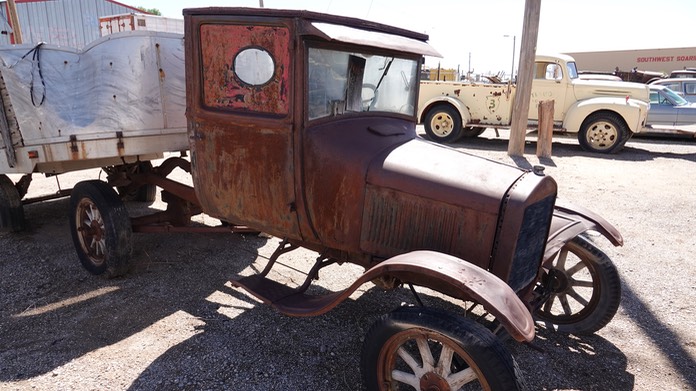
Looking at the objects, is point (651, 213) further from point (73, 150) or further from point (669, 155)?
point (73, 150)

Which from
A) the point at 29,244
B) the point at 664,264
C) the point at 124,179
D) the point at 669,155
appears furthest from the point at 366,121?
the point at 669,155

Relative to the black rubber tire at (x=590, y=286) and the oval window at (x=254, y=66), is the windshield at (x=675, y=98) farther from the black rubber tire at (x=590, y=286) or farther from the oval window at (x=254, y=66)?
the oval window at (x=254, y=66)

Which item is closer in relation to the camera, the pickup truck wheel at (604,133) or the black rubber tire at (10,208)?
the black rubber tire at (10,208)

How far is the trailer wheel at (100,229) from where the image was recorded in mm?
3857

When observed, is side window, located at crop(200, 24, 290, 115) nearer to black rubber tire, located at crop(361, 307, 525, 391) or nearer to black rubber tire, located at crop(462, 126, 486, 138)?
black rubber tire, located at crop(361, 307, 525, 391)

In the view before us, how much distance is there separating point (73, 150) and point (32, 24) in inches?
587

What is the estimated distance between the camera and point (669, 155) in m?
10.9

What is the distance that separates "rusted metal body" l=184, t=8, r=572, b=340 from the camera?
2.50 metres

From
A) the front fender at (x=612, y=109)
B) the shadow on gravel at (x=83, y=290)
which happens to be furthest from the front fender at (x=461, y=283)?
the front fender at (x=612, y=109)

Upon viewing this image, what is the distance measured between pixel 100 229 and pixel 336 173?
2.42m

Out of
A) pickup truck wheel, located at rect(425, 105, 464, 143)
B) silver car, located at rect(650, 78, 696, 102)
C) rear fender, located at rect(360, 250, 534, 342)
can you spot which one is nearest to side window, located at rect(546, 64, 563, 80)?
pickup truck wheel, located at rect(425, 105, 464, 143)

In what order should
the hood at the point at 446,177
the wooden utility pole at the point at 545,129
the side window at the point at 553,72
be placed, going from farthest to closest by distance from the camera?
the side window at the point at 553,72, the wooden utility pole at the point at 545,129, the hood at the point at 446,177

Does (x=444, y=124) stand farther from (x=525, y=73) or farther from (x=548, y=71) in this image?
(x=525, y=73)

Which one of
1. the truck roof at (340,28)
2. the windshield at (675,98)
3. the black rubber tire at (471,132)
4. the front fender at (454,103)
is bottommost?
the black rubber tire at (471,132)
